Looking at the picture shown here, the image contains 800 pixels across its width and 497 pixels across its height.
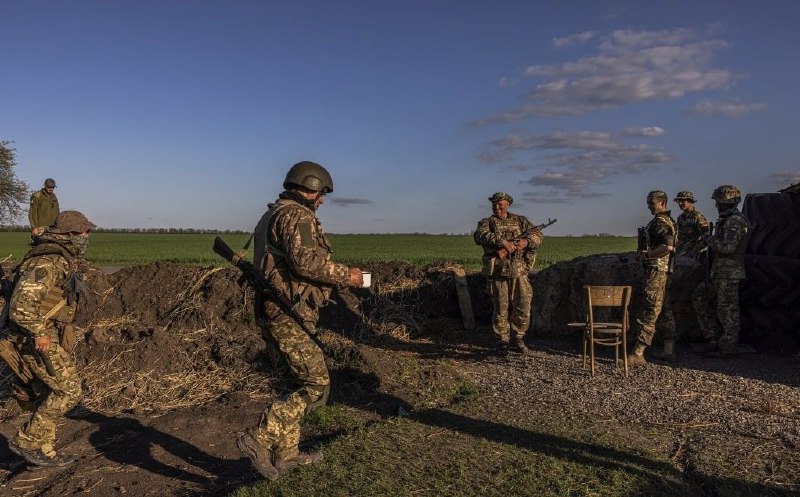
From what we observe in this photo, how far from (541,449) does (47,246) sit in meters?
4.59

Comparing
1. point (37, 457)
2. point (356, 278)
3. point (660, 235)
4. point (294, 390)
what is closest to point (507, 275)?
point (660, 235)

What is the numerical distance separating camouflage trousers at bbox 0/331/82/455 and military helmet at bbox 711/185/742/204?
8.71 metres

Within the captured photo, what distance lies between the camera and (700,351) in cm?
1057

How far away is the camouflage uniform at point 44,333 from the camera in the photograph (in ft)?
18.6

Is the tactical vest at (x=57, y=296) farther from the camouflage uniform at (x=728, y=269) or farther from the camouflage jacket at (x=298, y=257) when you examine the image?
the camouflage uniform at (x=728, y=269)

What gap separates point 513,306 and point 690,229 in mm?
3357

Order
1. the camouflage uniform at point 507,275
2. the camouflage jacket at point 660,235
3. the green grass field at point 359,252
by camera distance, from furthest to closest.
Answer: the green grass field at point 359,252, the camouflage uniform at point 507,275, the camouflage jacket at point 660,235

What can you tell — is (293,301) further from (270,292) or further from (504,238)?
(504,238)

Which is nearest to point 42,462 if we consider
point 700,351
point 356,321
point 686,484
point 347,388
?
point 347,388

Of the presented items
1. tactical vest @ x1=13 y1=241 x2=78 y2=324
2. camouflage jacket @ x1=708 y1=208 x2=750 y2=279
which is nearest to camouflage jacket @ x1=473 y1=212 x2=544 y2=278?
camouflage jacket @ x1=708 y1=208 x2=750 y2=279

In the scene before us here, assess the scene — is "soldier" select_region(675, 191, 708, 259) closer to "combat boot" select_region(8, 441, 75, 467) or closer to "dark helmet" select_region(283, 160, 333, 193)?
"dark helmet" select_region(283, 160, 333, 193)

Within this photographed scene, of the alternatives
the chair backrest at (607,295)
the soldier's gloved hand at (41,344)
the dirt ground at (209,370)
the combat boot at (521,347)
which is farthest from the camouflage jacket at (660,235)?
the soldier's gloved hand at (41,344)

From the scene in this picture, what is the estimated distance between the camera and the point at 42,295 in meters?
5.72

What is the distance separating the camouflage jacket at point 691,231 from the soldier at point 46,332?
9299 millimetres
